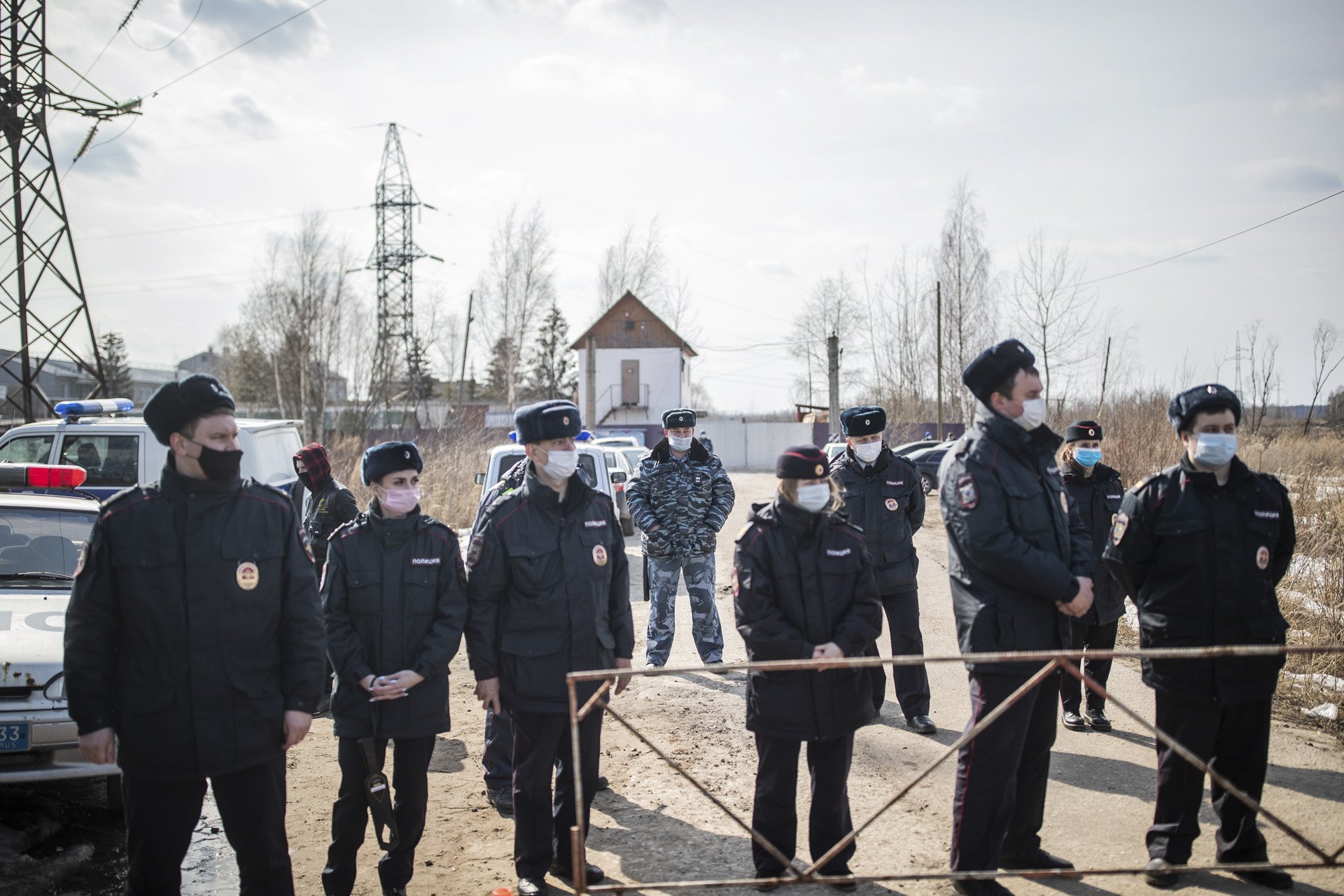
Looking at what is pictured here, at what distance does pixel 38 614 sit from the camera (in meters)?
4.86

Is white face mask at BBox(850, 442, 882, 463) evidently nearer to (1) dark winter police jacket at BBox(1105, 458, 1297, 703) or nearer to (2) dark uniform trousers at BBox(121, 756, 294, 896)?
(1) dark winter police jacket at BBox(1105, 458, 1297, 703)

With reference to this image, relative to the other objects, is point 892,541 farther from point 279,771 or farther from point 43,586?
point 43,586

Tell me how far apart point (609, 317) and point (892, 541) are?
46.3 metres

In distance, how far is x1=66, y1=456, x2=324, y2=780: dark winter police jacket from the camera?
294 cm

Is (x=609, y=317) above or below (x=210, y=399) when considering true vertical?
above

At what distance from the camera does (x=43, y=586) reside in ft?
17.2

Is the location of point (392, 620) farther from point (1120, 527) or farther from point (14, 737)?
point (1120, 527)

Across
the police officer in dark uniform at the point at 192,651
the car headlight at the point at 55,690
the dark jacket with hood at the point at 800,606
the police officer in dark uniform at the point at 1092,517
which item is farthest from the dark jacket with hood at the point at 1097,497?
the car headlight at the point at 55,690

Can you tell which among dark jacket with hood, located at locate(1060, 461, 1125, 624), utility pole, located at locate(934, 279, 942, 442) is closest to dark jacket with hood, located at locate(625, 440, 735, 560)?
dark jacket with hood, located at locate(1060, 461, 1125, 624)

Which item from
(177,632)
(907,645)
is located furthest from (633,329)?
(177,632)

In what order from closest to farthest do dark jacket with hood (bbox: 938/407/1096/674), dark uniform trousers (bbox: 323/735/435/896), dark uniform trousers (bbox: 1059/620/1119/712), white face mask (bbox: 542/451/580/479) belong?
dark jacket with hood (bbox: 938/407/1096/674) < dark uniform trousers (bbox: 323/735/435/896) < white face mask (bbox: 542/451/580/479) < dark uniform trousers (bbox: 1059/620/1119/712)

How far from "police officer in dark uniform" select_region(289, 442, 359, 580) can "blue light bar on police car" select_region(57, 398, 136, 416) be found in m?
3.98

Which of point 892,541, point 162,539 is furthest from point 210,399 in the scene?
point 892,541

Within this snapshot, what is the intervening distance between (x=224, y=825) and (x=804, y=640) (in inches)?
85.8
